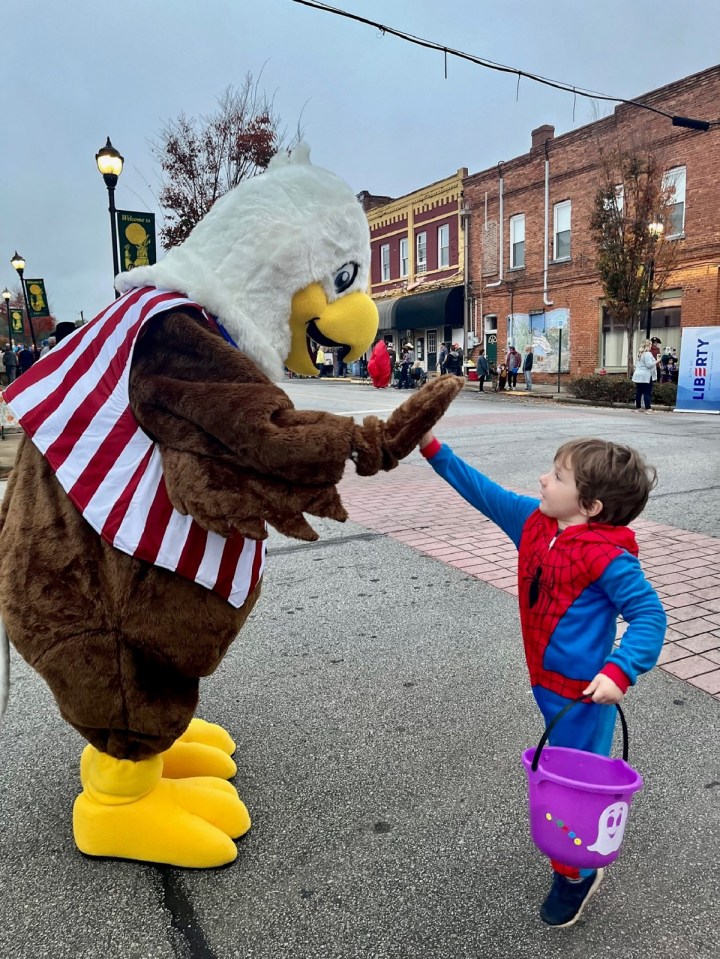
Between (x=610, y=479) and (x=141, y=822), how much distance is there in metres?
1.59

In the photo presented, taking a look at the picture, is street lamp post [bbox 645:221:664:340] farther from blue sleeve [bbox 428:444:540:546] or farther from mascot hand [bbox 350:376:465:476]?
mascot hand [bbox 350:376:465:476]

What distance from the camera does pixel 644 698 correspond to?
287cm

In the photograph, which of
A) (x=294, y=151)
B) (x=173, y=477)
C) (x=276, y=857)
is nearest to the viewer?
(x=173, y=477)

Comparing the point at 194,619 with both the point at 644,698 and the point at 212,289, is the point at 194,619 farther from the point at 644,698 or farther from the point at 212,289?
the point at 644,698

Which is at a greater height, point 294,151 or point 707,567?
point 294,151

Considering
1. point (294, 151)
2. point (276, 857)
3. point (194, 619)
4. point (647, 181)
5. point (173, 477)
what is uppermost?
point (647, 181)

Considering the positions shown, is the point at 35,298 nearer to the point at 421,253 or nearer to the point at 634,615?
the point at 421,253

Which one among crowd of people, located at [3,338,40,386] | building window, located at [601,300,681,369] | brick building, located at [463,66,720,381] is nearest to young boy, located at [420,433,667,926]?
building window, located at [601,300,681,369]

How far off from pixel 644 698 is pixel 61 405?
8.04ft

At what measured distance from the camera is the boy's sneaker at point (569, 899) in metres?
1.75

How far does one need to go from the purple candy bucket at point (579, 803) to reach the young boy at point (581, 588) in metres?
0.10

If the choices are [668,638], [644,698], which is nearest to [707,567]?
[668,638]

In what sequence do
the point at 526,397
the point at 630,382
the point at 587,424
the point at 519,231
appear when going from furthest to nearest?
the point at 519,231 < the point at 526,397 < the point at 630,382 < the point at 587,424

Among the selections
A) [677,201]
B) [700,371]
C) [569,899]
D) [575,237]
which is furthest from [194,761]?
[575,237]
